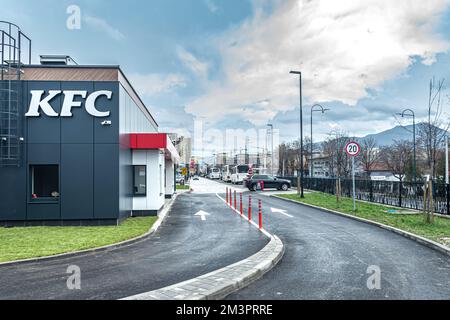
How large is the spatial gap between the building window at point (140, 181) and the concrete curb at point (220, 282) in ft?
32.4

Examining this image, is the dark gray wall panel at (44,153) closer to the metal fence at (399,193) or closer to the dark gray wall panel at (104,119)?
the dark gray wall panel at (104,119)

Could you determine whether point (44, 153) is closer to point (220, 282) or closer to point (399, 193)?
point (220, 282)

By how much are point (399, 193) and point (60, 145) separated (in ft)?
53.6

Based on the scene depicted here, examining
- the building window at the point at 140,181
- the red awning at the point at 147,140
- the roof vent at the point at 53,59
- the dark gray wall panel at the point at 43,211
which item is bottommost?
the dark gray wall panel at the point at 43,211

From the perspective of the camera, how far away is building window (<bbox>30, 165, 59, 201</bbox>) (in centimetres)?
1381

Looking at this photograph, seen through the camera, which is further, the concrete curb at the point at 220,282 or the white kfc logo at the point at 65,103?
the white kfc logo at the point at 65,103

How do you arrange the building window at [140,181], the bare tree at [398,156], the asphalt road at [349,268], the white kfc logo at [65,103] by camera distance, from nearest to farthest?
the asphalt road at [349,268], the white kfc logo at [65,103], the building window at [140,181], the bare tree at [398,156]

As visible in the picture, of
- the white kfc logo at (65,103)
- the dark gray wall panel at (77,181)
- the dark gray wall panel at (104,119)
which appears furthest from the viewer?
the dark gray wall panel at (104,119)

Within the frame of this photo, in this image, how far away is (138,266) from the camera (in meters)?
7.52

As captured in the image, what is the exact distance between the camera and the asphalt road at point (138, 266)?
234 inches

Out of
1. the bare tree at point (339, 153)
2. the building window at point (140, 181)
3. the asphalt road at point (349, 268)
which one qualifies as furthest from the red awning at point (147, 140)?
the bare tree at point (339, 153)

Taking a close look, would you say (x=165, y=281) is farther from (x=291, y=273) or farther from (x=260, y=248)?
(x=260, y=248)
